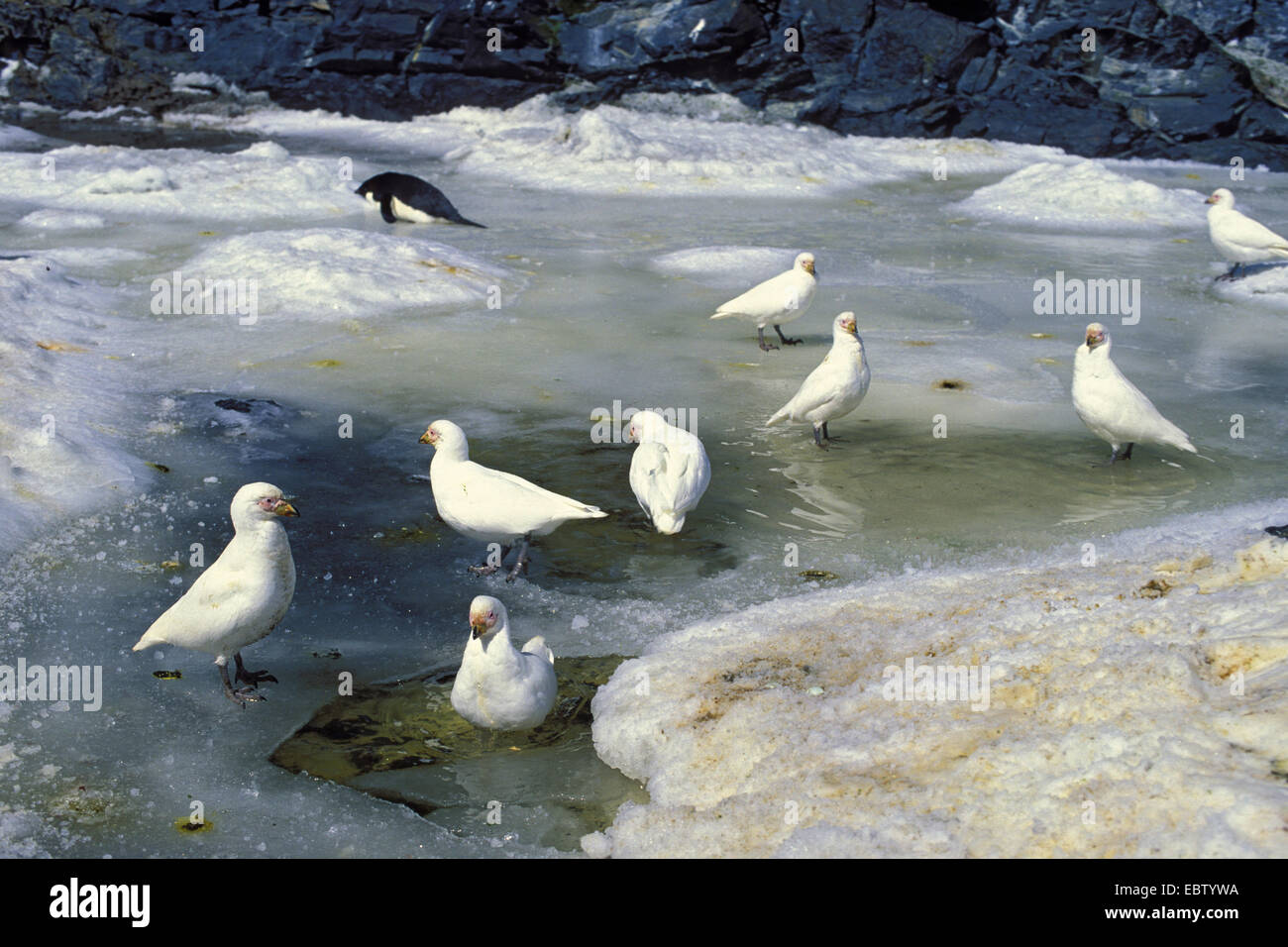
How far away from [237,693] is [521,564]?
1274mm

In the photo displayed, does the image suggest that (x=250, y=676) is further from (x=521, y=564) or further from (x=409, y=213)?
(x=409, y=213)

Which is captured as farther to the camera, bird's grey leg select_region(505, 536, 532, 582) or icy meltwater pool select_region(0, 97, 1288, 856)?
bird's grey leg select_region(505, 536, 532, 582)

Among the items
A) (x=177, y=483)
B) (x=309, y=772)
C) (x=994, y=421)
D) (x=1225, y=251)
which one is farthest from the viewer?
(x=1225, y=251)

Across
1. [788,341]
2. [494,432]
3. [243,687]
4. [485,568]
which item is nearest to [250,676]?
[243,687]

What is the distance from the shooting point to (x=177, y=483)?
17.7ft

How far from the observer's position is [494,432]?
246 inches

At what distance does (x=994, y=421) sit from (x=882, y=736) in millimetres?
3524

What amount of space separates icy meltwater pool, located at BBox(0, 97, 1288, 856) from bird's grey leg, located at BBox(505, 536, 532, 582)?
12cm

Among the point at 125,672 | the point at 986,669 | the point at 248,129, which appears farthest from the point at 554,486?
the point at 248,129

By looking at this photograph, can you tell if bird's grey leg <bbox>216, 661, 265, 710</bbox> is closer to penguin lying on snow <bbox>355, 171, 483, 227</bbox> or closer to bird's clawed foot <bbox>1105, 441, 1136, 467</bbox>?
bird's clawed foot <bbox>1105, 441, 1136, 467</bbox>

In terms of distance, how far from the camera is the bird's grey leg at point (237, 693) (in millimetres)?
3820

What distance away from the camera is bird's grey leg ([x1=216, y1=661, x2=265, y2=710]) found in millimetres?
3820

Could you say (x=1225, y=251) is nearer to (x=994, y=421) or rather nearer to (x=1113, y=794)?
(x=994, y=421)

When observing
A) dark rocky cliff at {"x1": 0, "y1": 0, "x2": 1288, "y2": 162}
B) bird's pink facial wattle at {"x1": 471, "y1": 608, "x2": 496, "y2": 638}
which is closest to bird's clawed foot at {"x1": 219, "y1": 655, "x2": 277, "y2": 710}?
bird's pink facial wattle at {"x1": 471, "y1": 608, "x2": 496, "y2": 638}
